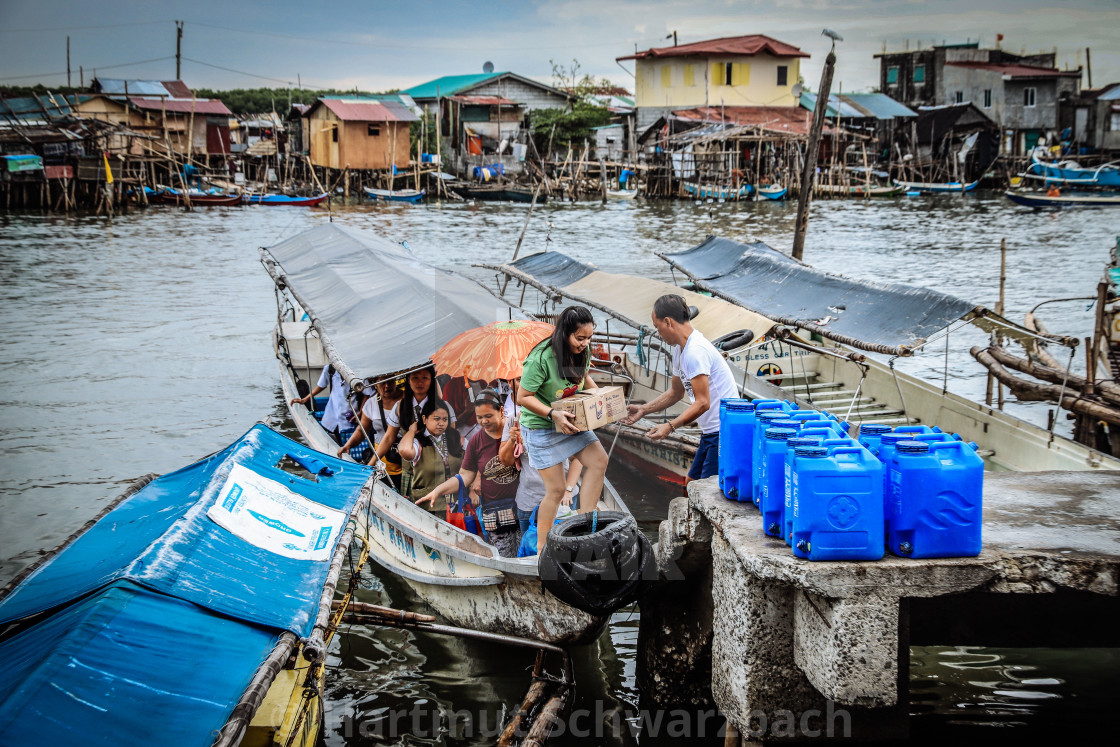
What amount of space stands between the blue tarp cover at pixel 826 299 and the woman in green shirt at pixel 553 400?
12.7 feet

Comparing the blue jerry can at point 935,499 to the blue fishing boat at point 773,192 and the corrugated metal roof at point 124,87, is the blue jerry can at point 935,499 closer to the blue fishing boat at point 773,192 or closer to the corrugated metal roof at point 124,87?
the blue fishing boat at point 773,192

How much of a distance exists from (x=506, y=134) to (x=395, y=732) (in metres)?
48.5

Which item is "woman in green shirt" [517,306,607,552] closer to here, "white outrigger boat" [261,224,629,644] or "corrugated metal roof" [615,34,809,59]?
"white outrigger boat" [261,224,629,644]

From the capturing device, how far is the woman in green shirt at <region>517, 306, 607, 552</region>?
5652 millimetres

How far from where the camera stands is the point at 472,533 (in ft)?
21.7

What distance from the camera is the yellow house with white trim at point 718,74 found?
4869 cm

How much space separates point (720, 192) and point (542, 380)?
41378 mm

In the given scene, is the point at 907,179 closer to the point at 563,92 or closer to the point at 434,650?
the point at 563,92

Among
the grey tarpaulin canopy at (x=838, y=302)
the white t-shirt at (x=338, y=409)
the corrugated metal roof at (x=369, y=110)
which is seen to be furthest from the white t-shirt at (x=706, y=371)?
the corrugated metal roof at (x=369, y=110)

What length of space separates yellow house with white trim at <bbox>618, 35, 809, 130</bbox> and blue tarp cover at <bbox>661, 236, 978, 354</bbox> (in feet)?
122

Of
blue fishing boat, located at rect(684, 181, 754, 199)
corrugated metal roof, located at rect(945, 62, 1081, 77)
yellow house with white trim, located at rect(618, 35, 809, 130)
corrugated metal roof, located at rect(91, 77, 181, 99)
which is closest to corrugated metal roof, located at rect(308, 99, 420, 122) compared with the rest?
corrugated metal roof, located at rect(91, 77, 181, 99)

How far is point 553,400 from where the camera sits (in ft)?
19.4
